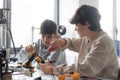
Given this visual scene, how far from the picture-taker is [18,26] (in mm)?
3832

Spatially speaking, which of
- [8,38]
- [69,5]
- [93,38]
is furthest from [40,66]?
[69,5]

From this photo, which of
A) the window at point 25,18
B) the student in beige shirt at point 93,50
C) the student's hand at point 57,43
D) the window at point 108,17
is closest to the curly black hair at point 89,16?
the student in beige shirt at point 93,50

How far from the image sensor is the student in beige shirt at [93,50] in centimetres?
158

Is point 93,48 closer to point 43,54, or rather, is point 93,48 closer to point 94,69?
point 94,69

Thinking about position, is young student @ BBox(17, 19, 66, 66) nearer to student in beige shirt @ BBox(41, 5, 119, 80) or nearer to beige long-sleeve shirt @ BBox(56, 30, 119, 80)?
student in beige shirt @ BBox(41, 5, 119, 80)

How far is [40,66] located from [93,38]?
502 millimetres

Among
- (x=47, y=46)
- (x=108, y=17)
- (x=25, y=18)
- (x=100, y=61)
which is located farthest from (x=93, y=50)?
(x=25, y=18)

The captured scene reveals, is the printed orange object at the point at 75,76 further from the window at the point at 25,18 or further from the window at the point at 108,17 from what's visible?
the window at the point at 25,18

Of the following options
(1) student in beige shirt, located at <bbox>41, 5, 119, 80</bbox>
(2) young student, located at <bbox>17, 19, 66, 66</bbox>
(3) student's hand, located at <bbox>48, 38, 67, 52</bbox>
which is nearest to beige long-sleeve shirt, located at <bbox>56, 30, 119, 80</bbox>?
(1) student in beige shirt, located at <bbox>41, 5, 119, 80</bbox>

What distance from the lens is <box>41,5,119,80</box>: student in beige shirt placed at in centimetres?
158

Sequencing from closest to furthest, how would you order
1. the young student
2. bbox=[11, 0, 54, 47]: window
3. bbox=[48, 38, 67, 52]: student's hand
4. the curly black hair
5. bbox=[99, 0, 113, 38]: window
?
the curly black hair, bbox=[48, 38, 67, 52]: student's hand, the young student, bbox=[99, 0, 113, 38]: window, bbox=[11, 0, 54, 47]: window

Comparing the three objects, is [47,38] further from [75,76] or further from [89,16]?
[75,76]

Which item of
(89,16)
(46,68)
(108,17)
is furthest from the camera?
(108,17)

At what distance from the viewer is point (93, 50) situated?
5.23 ft
